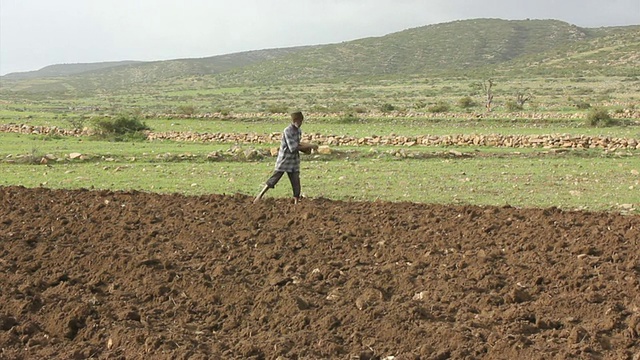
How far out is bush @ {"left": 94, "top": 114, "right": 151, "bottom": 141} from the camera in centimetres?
3056

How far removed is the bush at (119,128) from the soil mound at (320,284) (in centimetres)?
1838

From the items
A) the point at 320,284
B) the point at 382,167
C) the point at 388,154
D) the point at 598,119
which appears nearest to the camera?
the point at 320,284

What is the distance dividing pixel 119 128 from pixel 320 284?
973 inches

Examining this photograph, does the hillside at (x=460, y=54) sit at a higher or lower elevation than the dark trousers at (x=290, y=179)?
higher

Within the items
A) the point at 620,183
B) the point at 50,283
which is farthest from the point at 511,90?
the point at 50,283

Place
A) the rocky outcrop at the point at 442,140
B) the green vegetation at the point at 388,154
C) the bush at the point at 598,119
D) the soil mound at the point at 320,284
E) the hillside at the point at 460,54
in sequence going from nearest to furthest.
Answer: the soil mound at the point at 320,284, the green vegetation at the point at 388,154, the rocky outcrop at the point at 442,140, the bush at the point at 598,119, the hillside at the point at 460,54

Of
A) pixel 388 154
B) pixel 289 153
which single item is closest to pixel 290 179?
pixel 289 153

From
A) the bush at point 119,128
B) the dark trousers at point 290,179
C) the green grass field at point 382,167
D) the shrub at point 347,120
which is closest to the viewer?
the dark trousers at point 290,179

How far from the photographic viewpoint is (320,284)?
8.48m

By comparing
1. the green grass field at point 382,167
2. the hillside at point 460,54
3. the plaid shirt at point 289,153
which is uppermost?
the hillside at point 460,54

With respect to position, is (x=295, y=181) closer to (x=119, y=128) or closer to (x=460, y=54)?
(x=119, y=128)

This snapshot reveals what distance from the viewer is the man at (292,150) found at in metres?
12.8

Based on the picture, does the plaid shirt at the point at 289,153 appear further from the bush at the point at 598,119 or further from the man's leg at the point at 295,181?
the bush at the point at 598,119

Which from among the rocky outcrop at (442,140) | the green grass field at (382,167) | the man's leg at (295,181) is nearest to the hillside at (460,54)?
the green grass field at (382,167)
